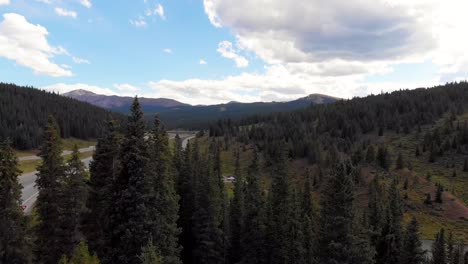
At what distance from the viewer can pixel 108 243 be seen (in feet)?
91.0

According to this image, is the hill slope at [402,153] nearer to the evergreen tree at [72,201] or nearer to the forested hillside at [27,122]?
the evergreen tree at [72,201]

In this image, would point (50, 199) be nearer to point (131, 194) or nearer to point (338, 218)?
point (131, 194)

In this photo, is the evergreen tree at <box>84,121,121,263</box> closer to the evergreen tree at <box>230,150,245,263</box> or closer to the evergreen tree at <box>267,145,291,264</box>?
the evergreen tree at <box>267,145,291,264</box>

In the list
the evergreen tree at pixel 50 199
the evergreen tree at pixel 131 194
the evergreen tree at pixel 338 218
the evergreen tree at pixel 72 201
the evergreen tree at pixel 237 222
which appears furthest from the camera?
the evergreen tree at pixel 237 222

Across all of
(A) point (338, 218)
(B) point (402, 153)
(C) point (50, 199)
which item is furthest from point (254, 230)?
(B) point (402, 153)

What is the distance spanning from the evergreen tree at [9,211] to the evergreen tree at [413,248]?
3405cm

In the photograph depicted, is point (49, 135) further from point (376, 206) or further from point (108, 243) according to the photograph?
point (376, 206)

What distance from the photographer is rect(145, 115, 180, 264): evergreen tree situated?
2693 centimetres

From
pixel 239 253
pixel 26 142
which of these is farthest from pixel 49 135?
pixel 26 142

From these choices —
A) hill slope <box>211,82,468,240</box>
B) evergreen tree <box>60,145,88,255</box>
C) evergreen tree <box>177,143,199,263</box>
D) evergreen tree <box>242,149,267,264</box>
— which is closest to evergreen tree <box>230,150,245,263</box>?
evergreen tree <box>242,149,267,264</box>

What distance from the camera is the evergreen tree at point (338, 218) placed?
967 inches

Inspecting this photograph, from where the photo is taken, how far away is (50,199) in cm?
2944

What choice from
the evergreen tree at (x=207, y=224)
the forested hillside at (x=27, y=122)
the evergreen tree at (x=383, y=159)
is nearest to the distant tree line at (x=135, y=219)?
the evergreen tree at (x=207, y=224)

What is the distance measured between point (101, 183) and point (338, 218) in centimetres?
1855
